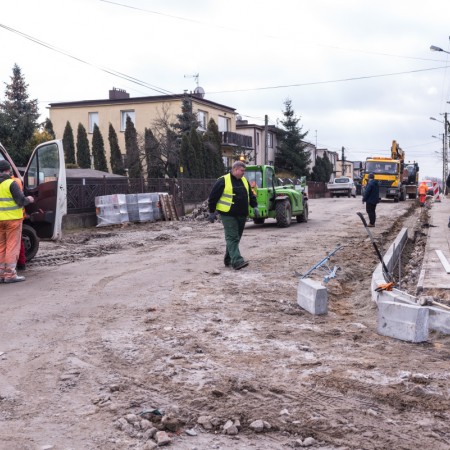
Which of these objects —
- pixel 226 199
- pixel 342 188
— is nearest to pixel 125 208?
pixel 226 199

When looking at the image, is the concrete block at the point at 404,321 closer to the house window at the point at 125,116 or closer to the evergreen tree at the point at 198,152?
the evergreen tree at the point at 198,152

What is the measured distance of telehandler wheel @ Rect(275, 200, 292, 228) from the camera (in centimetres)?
1931

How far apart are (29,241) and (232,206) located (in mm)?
4051

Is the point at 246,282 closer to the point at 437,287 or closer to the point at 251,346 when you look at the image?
the point at 437,287

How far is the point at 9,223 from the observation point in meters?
9.59

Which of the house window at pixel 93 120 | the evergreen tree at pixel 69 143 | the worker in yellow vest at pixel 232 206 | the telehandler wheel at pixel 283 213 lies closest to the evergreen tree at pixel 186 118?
the house window at pixel 93 120

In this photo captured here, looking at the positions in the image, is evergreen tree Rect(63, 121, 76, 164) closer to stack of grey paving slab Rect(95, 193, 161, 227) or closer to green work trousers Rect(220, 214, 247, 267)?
stack of grey paving slab Rect(95, 193, 161, 227)

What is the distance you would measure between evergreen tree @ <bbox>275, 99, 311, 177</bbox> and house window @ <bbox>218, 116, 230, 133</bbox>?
41.2ft

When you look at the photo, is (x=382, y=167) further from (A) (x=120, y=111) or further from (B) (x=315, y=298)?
(B) (x=315, y=298)

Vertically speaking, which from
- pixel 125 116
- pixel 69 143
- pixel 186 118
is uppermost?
pixel 125 116

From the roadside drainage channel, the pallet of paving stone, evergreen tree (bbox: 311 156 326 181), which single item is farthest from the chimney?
the roadside drainage channel

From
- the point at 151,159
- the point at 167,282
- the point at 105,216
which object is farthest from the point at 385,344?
the point at 151,159

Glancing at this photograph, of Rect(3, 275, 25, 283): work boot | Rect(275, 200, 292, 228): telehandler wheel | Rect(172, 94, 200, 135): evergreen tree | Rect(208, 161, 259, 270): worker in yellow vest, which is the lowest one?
Rect(3, 275, 25, 283): work boot

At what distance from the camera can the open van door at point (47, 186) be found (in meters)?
11.1
